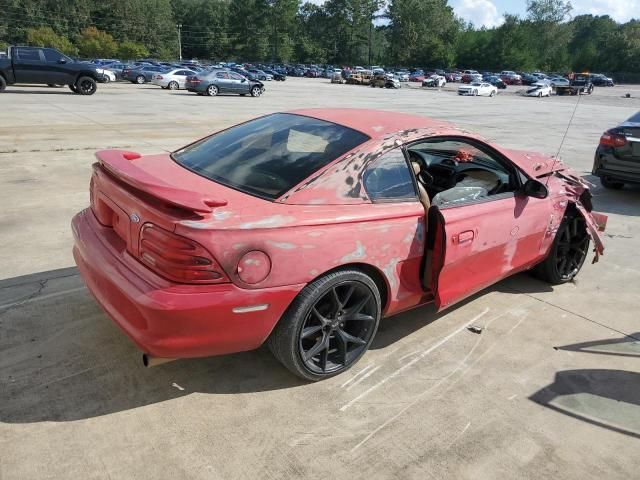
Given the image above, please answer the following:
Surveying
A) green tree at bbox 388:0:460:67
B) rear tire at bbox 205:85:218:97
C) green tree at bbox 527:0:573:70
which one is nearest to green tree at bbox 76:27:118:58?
green tree at bbox 388:0:460:67

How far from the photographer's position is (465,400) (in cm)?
293

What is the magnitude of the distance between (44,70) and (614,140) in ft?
74.6

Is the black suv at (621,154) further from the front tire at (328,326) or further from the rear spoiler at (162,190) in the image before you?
the rear spoiler at (162,190)

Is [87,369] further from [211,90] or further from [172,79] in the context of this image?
[172,79]

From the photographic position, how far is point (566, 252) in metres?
4.54

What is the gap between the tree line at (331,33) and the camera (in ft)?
311

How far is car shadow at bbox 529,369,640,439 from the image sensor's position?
9.31ft

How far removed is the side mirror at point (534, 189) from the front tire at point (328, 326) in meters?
1.57

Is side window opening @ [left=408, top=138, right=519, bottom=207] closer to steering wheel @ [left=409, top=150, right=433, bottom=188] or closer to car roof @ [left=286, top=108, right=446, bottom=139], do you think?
steering wheel @ [left=409, top=150, right=433, bottom=188]

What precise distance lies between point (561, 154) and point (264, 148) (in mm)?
10900

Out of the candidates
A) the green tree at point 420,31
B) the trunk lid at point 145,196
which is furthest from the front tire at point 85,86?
the green tree at point 420,31

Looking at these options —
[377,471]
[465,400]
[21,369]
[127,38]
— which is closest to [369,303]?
[465,400]

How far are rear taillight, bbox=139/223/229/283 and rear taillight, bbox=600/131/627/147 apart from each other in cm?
742

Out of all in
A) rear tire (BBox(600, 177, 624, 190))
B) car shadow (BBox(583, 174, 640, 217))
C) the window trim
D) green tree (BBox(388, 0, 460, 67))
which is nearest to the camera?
the window trim
